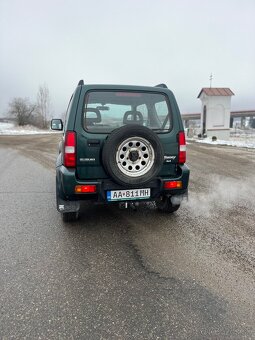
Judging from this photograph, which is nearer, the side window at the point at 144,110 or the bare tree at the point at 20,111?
the side window at the point at 144,110

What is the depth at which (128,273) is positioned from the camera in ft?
8.14

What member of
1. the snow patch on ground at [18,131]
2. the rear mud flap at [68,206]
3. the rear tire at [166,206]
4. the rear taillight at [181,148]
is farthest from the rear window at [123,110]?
the snow patch on ground at [18,131]

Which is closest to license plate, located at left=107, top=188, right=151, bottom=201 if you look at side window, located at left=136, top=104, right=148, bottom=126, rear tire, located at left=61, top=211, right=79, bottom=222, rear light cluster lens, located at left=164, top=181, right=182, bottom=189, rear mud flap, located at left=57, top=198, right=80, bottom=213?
rear light cluster lens, located at left=164, top=181, right=182, bottom=189

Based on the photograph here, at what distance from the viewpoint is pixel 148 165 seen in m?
3.09

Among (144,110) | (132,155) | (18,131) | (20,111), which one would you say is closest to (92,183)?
(132,155)

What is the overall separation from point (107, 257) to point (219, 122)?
90.7 feet

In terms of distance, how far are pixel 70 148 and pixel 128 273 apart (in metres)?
1.60

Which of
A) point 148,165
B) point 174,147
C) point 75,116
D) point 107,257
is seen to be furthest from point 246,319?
point 75,116

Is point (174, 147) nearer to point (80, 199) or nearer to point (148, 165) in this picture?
point (148, 165)

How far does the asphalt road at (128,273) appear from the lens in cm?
186

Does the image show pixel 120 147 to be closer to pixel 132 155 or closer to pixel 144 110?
pixel 132 155

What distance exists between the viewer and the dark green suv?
9.91ft

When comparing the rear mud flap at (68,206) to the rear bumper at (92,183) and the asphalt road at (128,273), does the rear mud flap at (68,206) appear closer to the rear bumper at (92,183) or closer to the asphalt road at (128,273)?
the rear bumper at (92,183)

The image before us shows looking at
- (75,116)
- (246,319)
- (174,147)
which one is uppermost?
(75,116)
